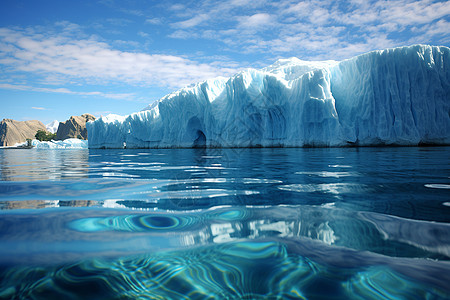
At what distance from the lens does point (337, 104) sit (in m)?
16.2

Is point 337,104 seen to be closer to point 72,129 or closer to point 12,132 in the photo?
point 72,129

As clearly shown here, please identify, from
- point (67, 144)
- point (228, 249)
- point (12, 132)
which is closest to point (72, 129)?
point (12, 132)

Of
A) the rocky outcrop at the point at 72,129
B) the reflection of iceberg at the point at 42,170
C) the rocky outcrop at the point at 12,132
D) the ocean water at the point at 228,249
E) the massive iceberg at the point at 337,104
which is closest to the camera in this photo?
the ocean water at the point at 228,249

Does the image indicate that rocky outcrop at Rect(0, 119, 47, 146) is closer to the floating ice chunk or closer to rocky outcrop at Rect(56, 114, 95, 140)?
rocky outcrop at Rect(56, 114, 95, 140)

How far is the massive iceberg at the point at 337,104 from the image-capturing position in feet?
46.3

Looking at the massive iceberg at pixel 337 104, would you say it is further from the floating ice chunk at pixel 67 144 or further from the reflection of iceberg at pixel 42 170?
the floating ice chunk at pixel 67 144

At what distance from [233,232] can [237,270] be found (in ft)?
1.26

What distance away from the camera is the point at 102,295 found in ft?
2.57

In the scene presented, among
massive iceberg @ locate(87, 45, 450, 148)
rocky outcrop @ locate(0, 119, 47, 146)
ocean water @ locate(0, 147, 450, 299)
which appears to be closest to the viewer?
ocean water @ locate(0, 147, 450, 299)

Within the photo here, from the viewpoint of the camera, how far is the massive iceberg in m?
14.1

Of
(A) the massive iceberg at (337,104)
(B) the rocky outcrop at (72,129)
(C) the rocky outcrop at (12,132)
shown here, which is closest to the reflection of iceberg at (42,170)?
(A) the massive iceberg at (337,104)

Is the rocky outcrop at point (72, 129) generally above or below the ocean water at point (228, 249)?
above

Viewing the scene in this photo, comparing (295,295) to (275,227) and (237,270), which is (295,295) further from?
(275,227)

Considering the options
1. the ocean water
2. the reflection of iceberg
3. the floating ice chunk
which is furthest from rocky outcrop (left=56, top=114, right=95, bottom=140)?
the ocean water
